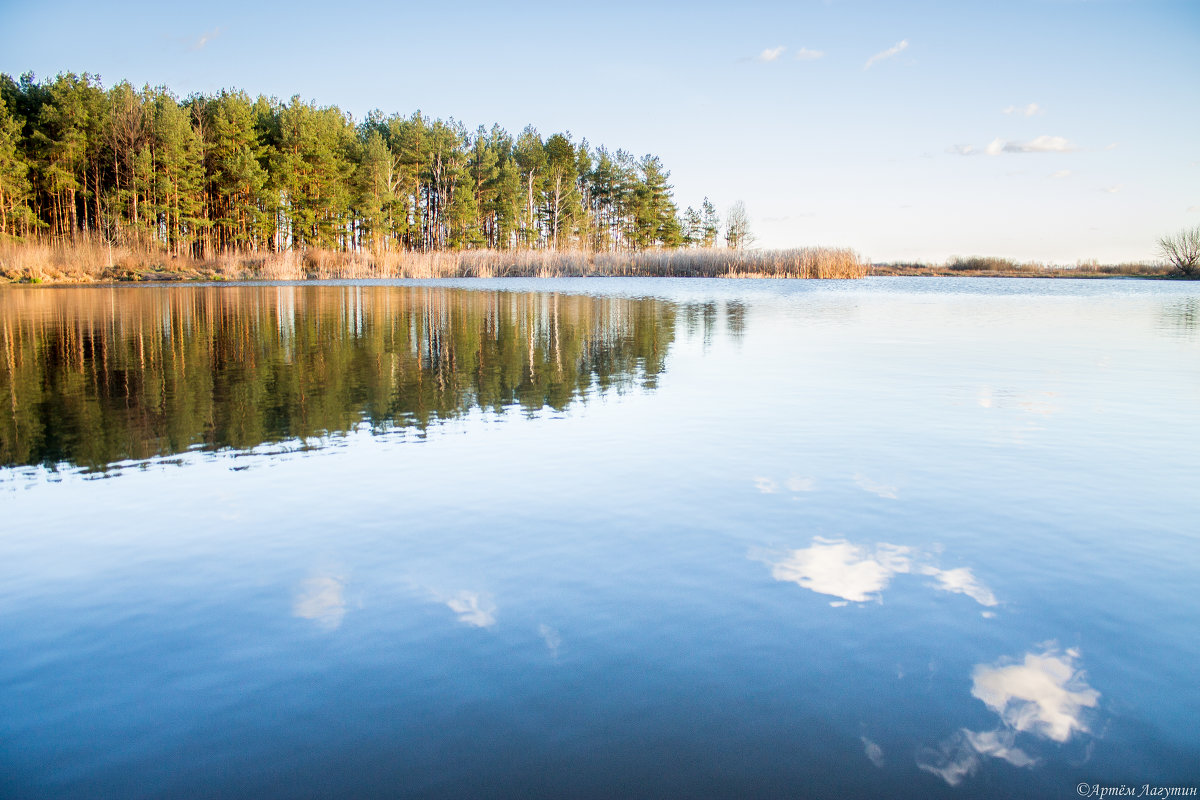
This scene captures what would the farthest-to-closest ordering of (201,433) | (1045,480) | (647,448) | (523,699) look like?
(201,433)
(647,448)
(1045,480)
(523,699)

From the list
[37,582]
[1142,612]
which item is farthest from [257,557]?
[1142,612]

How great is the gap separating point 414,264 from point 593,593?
39806 millimetres

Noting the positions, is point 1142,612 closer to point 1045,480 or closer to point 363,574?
point 1045,480

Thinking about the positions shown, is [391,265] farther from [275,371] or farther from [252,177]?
[275,371]

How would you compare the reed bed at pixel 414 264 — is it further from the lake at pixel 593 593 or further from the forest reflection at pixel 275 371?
the lake at pixel 593 593

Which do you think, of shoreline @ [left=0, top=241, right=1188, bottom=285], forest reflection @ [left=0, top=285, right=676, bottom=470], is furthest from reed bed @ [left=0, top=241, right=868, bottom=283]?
forest reflection @ [left=0, top=285, right=676, bottom=470]

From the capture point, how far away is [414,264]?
41.0 metres

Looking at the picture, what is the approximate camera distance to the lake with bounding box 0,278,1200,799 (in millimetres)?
2176

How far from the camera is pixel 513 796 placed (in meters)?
2.01

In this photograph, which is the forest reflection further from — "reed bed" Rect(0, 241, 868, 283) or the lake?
"reed bed" Rect(0, 241, 868, 283)

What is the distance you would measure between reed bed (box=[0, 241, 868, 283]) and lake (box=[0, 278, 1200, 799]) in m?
31.2

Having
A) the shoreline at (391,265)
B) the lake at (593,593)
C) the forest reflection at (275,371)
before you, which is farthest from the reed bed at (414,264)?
the lake at (593,593)

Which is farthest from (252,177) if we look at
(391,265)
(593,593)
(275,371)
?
(593,593)

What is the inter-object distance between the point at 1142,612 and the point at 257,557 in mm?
3669
